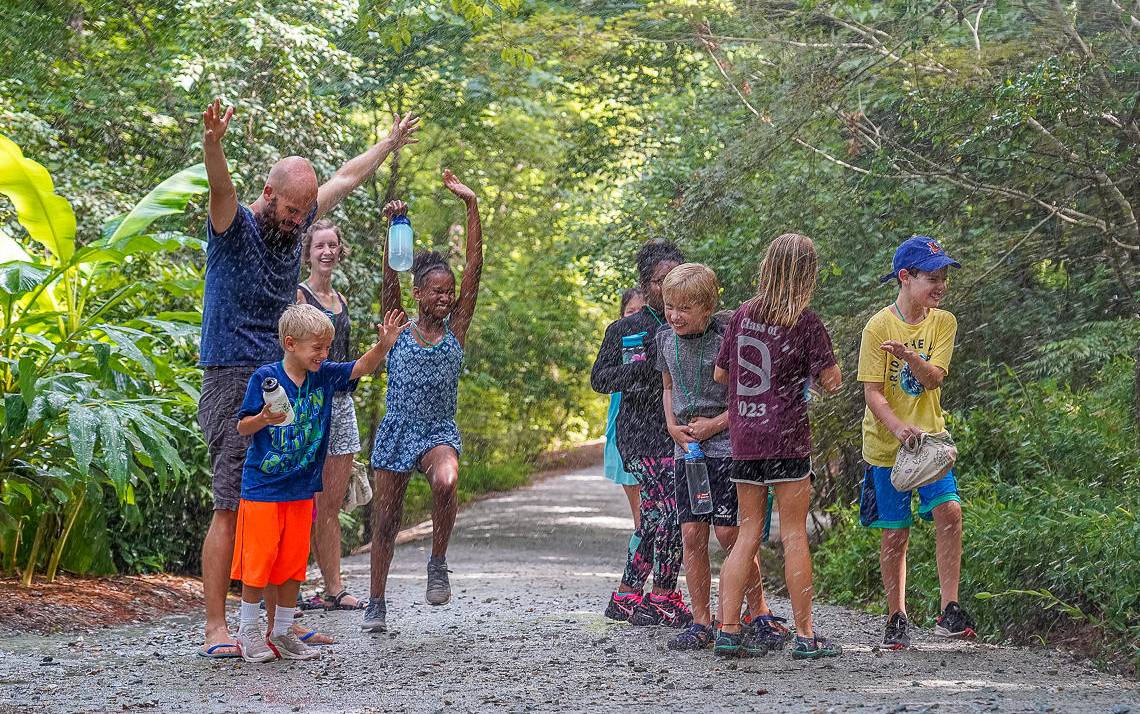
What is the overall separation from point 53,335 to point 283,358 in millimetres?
2548

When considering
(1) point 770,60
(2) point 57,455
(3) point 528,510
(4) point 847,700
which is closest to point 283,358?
(2) point 57,455

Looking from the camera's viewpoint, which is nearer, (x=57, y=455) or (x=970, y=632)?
(x=970, y=632)

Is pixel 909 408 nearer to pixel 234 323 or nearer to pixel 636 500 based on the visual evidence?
pixel 636 500

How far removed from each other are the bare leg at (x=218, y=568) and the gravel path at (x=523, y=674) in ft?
0.62

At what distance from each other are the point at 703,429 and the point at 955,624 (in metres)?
1.48

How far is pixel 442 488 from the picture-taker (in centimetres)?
694

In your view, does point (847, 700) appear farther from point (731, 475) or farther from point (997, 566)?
point (997, 566)

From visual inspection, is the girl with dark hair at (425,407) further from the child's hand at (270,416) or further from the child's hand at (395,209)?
the child's hand at (270,416)

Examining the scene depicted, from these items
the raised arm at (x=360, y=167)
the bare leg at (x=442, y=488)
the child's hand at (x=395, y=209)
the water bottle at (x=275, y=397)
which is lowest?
the bare leg at (x=442, y=488)

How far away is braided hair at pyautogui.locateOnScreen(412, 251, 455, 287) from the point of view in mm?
7305

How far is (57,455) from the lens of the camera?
784cm

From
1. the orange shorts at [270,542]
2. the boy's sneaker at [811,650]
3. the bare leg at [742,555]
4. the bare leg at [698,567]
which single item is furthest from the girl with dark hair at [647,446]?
the orange shorts at [270,542]

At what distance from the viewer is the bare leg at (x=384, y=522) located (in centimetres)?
714

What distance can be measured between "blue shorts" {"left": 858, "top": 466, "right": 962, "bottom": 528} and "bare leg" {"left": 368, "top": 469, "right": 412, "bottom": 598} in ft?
7.86
